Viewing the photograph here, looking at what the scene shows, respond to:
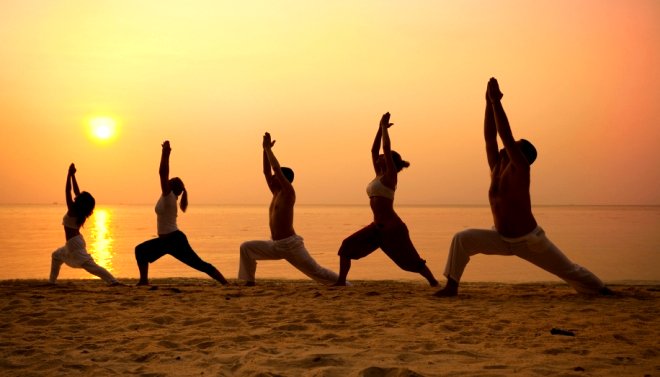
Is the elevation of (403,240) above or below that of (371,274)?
above

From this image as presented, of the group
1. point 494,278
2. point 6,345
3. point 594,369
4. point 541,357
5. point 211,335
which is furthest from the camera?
point 494,278

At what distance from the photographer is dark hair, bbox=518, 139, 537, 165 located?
7.36m

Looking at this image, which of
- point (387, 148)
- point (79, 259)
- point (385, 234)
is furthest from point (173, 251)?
point (387, 148)

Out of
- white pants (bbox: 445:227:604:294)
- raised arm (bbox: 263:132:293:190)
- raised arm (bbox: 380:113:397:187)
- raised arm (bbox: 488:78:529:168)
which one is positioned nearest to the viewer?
raised arm (bbox: 488:78:529:168)

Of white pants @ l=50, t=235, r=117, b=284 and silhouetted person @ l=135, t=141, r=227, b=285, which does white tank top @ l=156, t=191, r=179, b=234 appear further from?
white pants @ l=50, t=235, r=117, b=284

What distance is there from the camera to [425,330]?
5.61 meters

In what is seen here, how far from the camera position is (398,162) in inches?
359

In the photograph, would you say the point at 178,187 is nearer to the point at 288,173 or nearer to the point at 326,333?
the point at 288,173

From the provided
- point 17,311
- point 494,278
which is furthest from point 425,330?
point 494,278

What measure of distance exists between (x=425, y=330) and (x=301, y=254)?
12.4 ft

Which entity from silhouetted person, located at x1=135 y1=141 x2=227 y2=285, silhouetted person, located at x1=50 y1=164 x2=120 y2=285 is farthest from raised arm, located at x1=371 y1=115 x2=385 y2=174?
silhouetted person, located at x1=50 y1=164 x2=120 y2=285

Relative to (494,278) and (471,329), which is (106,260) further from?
(471,329)

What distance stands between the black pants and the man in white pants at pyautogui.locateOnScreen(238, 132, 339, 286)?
→ 0.63 meters

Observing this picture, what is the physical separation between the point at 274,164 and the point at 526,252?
3.63 metres
